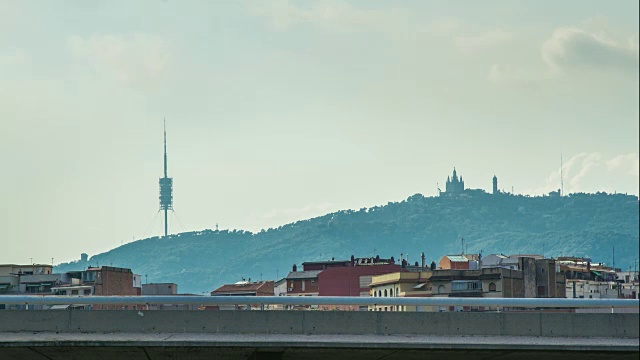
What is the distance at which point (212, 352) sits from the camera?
20.1 m

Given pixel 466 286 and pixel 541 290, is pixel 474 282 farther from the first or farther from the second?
pixel 541 290

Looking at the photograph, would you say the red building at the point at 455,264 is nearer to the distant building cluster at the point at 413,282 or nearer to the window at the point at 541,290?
the distant building cluster at the point at 413,282

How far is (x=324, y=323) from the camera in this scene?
1973 cm

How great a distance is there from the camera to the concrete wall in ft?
63.8

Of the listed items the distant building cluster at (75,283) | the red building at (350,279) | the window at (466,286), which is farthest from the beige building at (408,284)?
the distant building cluster at (75,283)

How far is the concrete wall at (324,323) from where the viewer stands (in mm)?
19453

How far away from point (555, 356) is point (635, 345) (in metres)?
1.44

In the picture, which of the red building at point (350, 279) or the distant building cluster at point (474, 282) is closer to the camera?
the distant building cluster at point (474, 282)

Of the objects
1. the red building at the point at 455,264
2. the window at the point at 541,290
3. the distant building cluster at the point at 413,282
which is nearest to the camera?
the distant building cluster at the point at 413,282

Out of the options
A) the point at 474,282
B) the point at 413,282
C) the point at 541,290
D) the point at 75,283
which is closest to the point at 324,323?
the point at 474,282

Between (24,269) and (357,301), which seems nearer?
(357,301)

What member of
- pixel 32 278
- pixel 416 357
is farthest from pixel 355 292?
pixel 416 357

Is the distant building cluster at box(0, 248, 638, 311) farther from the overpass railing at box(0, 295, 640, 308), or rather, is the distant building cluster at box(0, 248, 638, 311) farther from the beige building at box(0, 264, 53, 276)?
the overpass railing at box(0, 295, 640, 308)

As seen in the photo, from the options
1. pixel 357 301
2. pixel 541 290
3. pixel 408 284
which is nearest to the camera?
pixel 357 301
